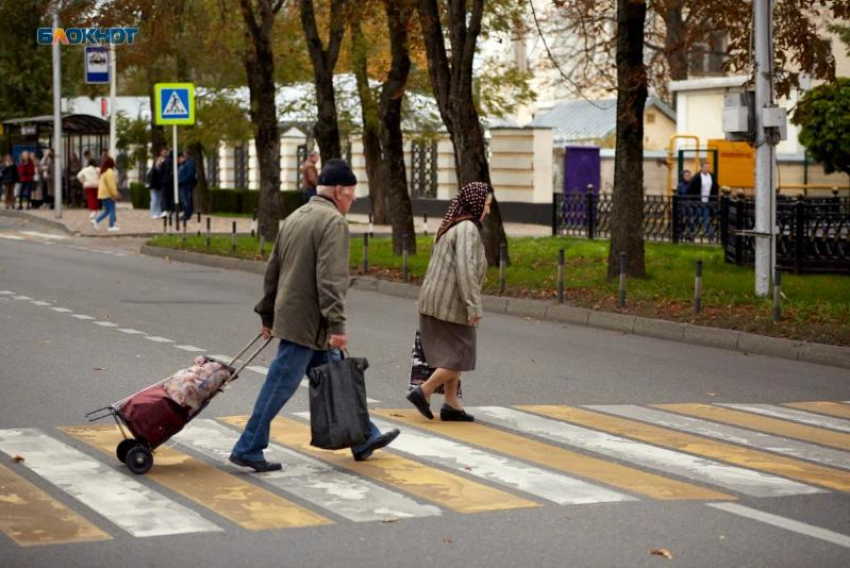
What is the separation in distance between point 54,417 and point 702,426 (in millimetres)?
4380

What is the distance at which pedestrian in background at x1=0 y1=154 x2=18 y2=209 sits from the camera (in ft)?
169

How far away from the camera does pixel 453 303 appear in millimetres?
11375

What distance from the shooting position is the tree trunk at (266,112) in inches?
1224

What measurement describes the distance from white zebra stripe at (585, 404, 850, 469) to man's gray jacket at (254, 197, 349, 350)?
9.89ft

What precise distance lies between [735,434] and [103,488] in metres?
4.39

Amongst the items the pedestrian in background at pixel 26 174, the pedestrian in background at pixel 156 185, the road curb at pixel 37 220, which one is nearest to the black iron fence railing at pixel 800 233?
the pedestrian in background at pixel 156 185

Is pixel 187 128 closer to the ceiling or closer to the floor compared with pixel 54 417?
closer to the ceiling

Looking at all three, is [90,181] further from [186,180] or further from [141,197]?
[141,197]

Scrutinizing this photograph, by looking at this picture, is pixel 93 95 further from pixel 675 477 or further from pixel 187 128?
pixel 675 477

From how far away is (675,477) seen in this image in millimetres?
9320

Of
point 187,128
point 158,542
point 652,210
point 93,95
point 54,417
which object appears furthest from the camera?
point 93,95

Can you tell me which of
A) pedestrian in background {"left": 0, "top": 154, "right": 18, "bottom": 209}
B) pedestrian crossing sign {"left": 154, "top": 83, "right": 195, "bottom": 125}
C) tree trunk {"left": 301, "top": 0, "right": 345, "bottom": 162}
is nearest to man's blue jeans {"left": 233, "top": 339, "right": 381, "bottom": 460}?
tree trunk {"left": 301, "top": 0, "right": 345, "bottom": 162}

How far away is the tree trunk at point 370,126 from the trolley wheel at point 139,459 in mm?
29193

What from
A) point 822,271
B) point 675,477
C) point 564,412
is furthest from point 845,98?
point 675,477
